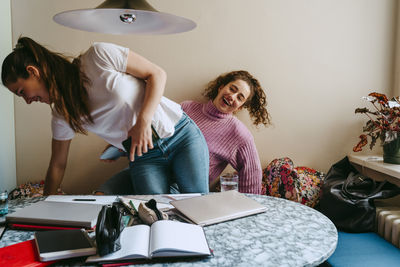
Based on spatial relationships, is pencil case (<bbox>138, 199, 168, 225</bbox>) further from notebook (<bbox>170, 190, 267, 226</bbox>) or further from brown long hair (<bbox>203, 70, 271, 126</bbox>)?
brown long hair (<bbox>203, 70, 271, 126</bbox>)

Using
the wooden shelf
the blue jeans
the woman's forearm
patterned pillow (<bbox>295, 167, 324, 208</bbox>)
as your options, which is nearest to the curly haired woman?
patterned pillow (<bbox>295, 167, 324, 208</bbox>)

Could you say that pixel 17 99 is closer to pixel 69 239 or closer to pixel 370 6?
pixel 69 239

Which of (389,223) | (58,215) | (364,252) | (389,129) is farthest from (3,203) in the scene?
(389,129)

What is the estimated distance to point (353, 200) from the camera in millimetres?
1734

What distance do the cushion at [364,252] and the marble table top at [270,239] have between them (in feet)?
1.56

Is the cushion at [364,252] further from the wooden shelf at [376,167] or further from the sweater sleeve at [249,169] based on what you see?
the sweater sleeve at [249,169]

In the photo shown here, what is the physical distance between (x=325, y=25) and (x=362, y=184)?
1.08 metres

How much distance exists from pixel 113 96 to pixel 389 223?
1476 millimetres

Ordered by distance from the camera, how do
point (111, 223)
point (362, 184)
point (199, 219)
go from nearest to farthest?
point (111, 223) → point (199, 219) → point (362, 184)

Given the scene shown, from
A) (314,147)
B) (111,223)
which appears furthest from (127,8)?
(314,147)

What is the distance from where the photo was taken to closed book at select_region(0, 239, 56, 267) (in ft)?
2.34

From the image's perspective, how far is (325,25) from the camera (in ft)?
7.14

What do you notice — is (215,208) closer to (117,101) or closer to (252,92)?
(117,101)

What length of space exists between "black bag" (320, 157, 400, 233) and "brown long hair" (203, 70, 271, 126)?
583 mm
